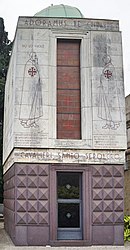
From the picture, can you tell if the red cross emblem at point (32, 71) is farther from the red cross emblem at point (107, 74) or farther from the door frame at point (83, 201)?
the door frame at point (83, 201)

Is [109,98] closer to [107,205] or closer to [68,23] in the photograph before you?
[68,23]

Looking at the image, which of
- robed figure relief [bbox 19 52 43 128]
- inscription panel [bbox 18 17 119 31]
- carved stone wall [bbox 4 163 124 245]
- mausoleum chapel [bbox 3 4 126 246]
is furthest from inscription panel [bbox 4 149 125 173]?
inscription panel [bbox 18 17 119 31]

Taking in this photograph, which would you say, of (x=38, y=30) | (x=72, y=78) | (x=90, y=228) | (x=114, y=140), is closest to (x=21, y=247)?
(x=90, y=228)

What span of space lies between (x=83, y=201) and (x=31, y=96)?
4.53 metres

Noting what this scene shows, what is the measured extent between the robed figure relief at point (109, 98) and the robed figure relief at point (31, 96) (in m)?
2.45

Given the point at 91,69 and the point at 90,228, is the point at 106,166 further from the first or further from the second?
the point at 91,69

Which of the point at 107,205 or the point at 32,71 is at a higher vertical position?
the point at 32,71

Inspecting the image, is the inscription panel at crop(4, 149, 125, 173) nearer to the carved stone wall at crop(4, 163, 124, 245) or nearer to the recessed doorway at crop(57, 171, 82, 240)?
the carved stone wall at crop(4, 163, 124, 245)

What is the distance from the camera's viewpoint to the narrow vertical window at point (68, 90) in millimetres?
17141

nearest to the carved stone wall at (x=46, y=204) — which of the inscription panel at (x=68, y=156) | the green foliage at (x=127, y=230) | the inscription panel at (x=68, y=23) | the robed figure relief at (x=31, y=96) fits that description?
the inscription panel at (x=68, y=156)

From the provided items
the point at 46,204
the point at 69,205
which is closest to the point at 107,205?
the point at 69,205

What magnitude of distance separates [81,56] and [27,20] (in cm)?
263

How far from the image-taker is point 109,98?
17.2 meters

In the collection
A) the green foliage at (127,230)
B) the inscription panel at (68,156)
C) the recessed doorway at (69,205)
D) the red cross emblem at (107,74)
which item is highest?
the red cross emblem at (107,74)
